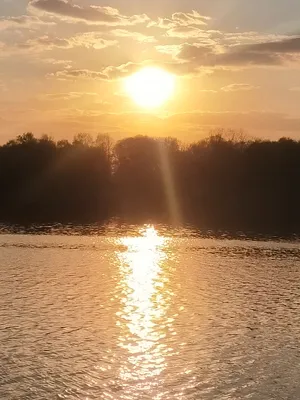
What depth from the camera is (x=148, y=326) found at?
81.7 ft

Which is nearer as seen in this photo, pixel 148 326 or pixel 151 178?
pixel 148 326

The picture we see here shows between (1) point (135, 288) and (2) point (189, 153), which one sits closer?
(1) point (135, 288)

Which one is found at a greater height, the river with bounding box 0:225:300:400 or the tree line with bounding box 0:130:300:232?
the tree line with bounding box 0:130:300:232

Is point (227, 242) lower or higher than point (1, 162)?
lower

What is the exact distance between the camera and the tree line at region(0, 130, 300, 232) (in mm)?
98500

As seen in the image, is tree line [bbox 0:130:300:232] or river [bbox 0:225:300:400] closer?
river [bbox 0:225:300:400]

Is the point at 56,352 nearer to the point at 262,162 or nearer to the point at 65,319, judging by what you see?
the point at 65,319

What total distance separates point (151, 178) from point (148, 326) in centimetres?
9029

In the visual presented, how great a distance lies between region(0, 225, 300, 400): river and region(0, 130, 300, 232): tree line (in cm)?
4939

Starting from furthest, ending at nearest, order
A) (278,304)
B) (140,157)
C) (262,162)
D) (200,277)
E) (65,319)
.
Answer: (140,157) → (262,162) → (200,277) → (278,304) → (65,319)

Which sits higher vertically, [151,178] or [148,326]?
[151,178]

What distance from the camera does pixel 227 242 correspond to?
53562mm

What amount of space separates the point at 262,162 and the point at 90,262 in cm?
7292

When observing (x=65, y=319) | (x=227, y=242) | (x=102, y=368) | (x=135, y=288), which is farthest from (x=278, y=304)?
(x=227, y=242)
